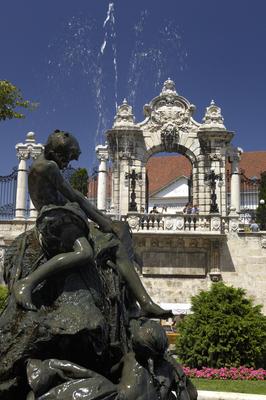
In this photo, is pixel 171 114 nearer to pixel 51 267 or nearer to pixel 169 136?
pixel 169 136

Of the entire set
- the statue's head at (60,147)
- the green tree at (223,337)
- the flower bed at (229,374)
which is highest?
the statue's head at (60,147)

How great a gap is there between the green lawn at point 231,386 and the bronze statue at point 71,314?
4.21 meters

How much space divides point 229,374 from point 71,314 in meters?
7.10

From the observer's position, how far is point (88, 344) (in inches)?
160

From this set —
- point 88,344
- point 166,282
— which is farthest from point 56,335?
point 166,282

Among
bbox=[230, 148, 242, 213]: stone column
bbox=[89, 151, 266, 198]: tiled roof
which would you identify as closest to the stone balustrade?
bbox=[230, 148, 242, 213]: stone column

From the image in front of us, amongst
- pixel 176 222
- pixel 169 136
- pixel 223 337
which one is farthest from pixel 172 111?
pixel 223 337

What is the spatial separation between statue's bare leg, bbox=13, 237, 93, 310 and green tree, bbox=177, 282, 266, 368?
743cm

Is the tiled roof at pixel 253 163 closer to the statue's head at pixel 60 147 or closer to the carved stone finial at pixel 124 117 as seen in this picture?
the carved stone finial at pixel 124 117

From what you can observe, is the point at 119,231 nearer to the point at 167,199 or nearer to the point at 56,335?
the point at 56,335

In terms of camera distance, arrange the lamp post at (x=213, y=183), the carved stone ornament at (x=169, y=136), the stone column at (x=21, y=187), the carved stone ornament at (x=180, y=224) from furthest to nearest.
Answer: the carved stone ornament at (x=169, y=136) → the stone column at (x=21, y=187) → the lamp post at (x=213, y=183) → the carved stone ornament at (x=180, y=224)

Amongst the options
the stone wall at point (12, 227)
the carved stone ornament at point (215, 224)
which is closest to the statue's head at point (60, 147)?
the carved stone ornament at point (215, 224)

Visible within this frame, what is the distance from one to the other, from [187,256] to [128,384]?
1818cm

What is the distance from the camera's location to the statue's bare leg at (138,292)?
4.71 metres
